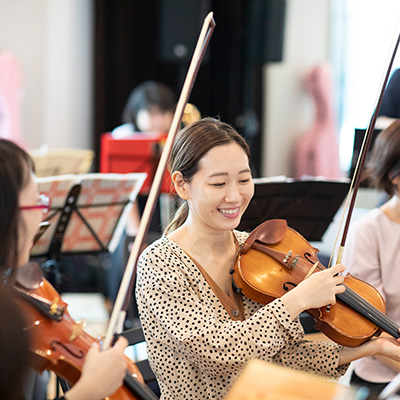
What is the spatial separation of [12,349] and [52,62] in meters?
4.86

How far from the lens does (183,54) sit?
18.1ft

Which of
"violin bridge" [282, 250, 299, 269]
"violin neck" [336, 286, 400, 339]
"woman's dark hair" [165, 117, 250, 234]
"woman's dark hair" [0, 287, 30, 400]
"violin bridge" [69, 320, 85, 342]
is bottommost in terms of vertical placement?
"violin neck" [336, 286, 400, 339]

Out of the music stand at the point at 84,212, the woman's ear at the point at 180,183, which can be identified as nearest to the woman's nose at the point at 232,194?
the woman's ear at the point at 180,183

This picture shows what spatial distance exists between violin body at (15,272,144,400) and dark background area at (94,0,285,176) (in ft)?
14.3

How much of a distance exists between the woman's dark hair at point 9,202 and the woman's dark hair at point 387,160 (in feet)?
3.79

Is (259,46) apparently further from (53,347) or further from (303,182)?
(53,347)

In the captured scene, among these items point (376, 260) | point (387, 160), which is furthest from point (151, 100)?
point (376, 260)

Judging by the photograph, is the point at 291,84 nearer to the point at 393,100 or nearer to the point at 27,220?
the point at 393,100

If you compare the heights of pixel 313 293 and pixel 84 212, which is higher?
pixel 313 293

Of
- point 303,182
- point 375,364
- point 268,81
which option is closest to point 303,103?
point 268,81

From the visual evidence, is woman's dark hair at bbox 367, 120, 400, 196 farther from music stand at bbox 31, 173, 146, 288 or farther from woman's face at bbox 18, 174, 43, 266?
music stand at bbox 31, 173, 146, 288

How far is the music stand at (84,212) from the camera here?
268cm

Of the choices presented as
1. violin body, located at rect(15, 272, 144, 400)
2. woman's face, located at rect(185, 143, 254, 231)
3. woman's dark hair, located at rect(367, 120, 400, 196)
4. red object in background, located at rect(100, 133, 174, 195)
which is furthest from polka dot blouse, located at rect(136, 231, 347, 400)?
red object in background, located at rect(100, 133, 174, 195)

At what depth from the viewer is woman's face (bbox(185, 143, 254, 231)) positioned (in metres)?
1.54
